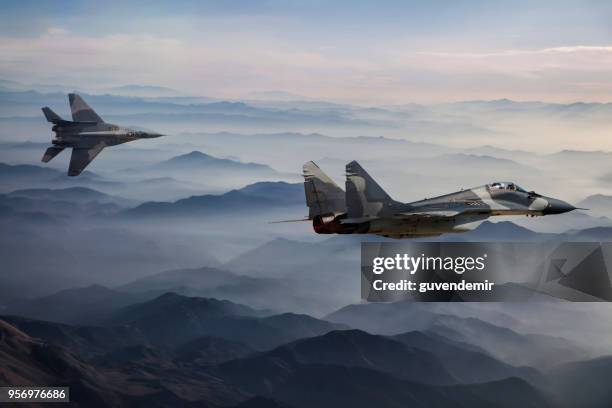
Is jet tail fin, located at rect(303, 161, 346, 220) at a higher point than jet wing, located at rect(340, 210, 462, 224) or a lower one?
higher

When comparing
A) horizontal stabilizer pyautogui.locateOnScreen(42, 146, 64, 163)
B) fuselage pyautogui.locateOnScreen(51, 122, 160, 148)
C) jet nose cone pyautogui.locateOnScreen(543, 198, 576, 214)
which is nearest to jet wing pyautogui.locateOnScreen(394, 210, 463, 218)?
jet nose cone pyautogui.locateOnScreen(543, 198, 576, 214)

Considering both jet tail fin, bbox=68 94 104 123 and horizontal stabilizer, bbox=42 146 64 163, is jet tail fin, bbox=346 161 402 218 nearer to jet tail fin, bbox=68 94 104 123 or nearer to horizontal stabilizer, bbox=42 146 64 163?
horizontal stabilizer, bbox=42 146 64 163

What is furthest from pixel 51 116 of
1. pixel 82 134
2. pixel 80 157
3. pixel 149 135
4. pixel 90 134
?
pixel 149 135

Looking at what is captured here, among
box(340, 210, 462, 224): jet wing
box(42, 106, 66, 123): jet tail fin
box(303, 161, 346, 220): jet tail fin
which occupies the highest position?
box(42, 106, 66, 123): jet tail fin

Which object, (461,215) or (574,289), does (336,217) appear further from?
(574,289)

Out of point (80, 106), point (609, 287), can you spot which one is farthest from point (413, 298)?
point (80, 106)
